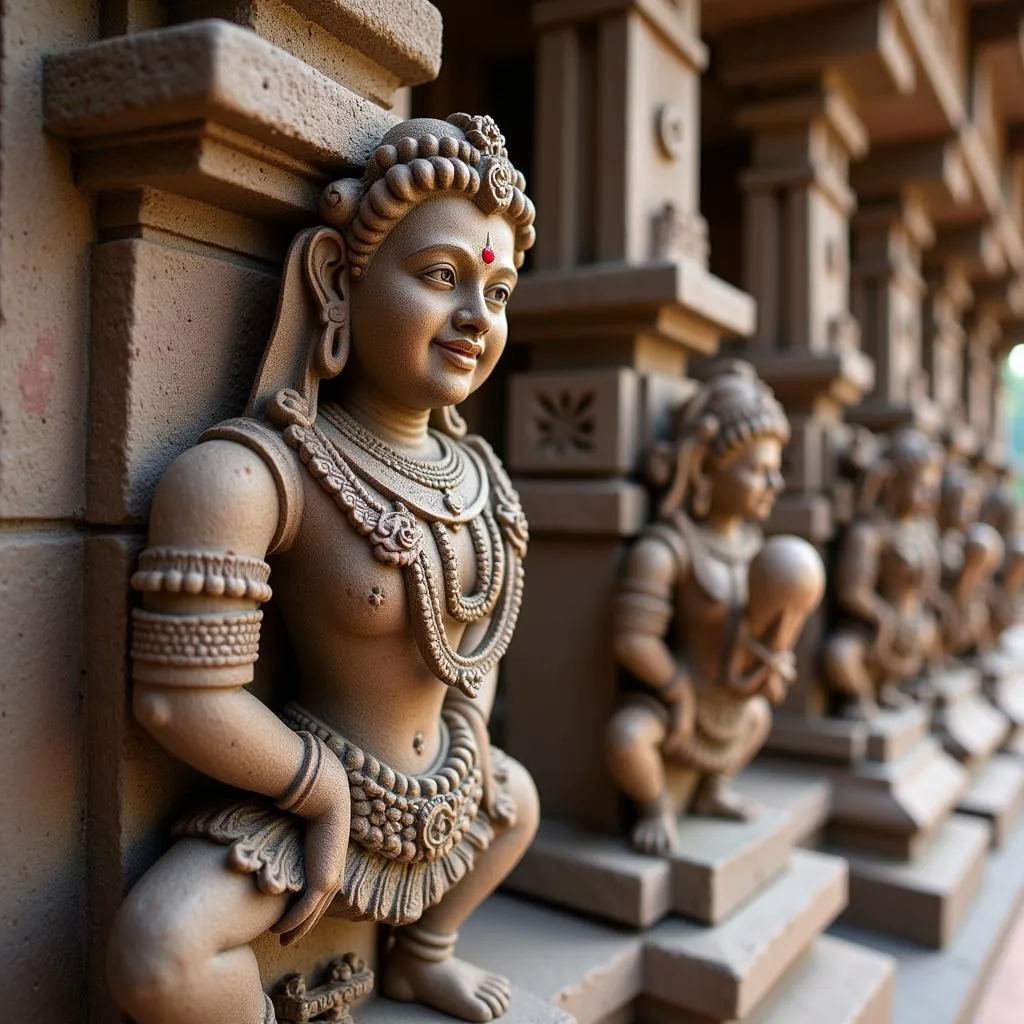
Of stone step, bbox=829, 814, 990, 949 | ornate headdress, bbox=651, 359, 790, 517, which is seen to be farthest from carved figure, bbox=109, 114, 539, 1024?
stone step, bbox=829, 814, 990, 949

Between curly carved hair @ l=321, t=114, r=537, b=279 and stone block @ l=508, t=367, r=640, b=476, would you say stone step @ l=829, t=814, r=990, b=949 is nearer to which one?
Result: stone block @ l=508, t=367, r=640, b=476

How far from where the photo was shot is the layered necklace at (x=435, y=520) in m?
1.38

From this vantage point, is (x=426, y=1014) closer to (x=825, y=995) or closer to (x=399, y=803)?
(x=399, y=803)

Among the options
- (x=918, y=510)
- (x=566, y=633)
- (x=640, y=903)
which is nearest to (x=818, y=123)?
(x=918, y=510)

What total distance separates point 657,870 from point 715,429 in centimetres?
109

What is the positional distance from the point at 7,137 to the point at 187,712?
0.76 metres

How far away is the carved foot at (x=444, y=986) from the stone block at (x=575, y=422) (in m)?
1.31

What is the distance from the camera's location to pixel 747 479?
2.53m

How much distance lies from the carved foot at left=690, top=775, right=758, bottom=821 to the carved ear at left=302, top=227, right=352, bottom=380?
1773 millimetres

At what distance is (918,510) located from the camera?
13.6 feet

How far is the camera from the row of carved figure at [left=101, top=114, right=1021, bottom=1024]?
4.01ft

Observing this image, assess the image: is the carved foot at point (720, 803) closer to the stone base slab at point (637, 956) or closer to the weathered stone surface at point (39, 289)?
the stone base slab at point (637, 956)

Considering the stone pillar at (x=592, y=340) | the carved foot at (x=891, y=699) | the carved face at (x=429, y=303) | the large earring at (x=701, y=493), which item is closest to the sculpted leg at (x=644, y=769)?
the stone pillar at (x=592, y=340)

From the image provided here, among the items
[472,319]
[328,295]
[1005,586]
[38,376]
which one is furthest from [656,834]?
[1005,586]
